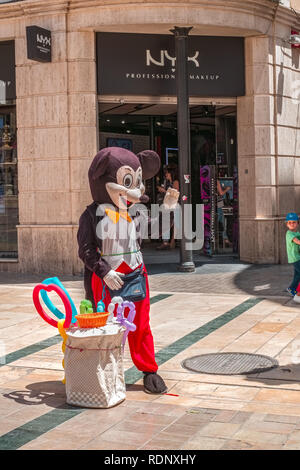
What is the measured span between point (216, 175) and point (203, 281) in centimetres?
337

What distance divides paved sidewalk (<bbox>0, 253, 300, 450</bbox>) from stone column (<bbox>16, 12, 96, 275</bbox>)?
281 centimetres

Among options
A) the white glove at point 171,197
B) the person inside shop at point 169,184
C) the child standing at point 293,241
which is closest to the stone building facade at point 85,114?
the person inside shop at point 169,184

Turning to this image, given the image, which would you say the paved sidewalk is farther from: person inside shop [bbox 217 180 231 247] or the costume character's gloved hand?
person inside shop [bbox 217 180 231 247]

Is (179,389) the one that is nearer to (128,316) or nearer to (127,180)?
(128,316)

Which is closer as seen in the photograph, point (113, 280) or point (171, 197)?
point (113, 280)

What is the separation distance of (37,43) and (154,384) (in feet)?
26.5

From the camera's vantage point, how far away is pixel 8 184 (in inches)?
547

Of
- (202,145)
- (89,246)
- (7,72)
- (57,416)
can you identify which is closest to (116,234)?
(89,246)

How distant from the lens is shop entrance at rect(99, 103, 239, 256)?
14570 millimetres

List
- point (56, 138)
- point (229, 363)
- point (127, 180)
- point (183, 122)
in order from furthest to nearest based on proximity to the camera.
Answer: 1. point (56, 138)
2. point (183, 122)
3. point (229, 363)
4. point (127, 180)

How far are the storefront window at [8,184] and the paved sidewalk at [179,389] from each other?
11.5 feet

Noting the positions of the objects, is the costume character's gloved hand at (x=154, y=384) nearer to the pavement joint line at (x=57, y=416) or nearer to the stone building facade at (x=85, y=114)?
the pavement joint line at (x=57, y=416)

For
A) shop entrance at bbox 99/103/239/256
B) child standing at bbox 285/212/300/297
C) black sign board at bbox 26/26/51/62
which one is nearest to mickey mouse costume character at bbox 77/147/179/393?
child standing at bbox 285/212/300/297
